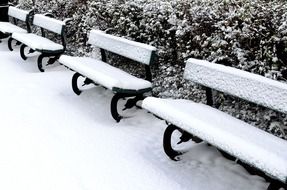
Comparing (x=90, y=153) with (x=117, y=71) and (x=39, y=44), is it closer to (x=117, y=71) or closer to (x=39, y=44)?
(x=117, y=71)

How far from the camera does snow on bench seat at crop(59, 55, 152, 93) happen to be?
4.60 meters

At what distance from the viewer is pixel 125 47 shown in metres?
5.24

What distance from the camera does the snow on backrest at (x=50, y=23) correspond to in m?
6.94

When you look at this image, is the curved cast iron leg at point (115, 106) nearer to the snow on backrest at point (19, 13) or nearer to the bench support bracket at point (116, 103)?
the bench support bracket at point (116, 103)

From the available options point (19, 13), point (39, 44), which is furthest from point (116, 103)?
point (19, 13)

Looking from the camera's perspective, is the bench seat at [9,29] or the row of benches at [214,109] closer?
the row of benches at [214,109]

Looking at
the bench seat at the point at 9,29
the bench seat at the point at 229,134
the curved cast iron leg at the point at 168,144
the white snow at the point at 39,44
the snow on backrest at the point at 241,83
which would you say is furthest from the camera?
the bench seat at the point at 9,29

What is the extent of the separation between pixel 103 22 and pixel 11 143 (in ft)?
10.3

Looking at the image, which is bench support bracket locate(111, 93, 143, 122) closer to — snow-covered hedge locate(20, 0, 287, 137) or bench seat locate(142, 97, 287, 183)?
snow-covered hedge locate(20, 0, 287, 137)

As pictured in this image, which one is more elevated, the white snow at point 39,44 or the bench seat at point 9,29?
the white snow at point 39,44

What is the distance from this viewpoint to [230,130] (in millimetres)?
3316

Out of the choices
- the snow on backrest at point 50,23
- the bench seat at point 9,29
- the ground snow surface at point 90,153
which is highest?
the snow on backrest at point 50,23

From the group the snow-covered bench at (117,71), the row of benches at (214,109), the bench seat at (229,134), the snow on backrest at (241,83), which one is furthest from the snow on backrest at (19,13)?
the bench seat at (229,134)

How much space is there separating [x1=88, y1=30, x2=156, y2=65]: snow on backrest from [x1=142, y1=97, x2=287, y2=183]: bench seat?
36.3 inches
